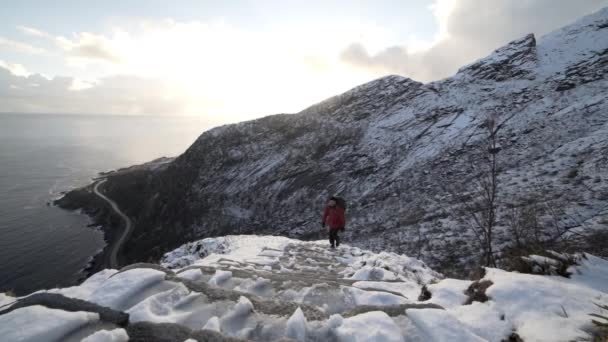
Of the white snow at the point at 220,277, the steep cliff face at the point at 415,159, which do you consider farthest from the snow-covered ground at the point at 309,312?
the steep cliff face at the point at 415,159

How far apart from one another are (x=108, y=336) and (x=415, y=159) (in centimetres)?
2851

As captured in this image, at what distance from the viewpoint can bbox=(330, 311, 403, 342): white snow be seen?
8.66 feet

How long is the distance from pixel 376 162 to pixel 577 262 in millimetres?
26137

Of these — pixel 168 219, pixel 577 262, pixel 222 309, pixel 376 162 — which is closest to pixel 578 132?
pixel 376 162

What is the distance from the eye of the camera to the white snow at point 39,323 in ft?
7.42

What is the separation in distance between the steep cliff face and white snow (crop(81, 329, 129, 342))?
617 inches

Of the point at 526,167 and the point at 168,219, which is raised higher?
Result: the point at 526,167

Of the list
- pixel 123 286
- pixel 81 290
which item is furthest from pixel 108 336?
pixel 81 290

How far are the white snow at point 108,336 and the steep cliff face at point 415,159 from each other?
617 inches

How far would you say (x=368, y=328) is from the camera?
2814mm

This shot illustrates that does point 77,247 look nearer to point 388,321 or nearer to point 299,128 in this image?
point 299,128

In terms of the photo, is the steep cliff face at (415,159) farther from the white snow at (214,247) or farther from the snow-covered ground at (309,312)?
the snow-covered ground at (309,312)

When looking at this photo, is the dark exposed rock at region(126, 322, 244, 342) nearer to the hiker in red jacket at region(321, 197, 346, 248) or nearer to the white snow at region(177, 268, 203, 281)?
the white snow at region(177, 268, 203, 281)

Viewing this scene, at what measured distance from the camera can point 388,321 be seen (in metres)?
2.92
